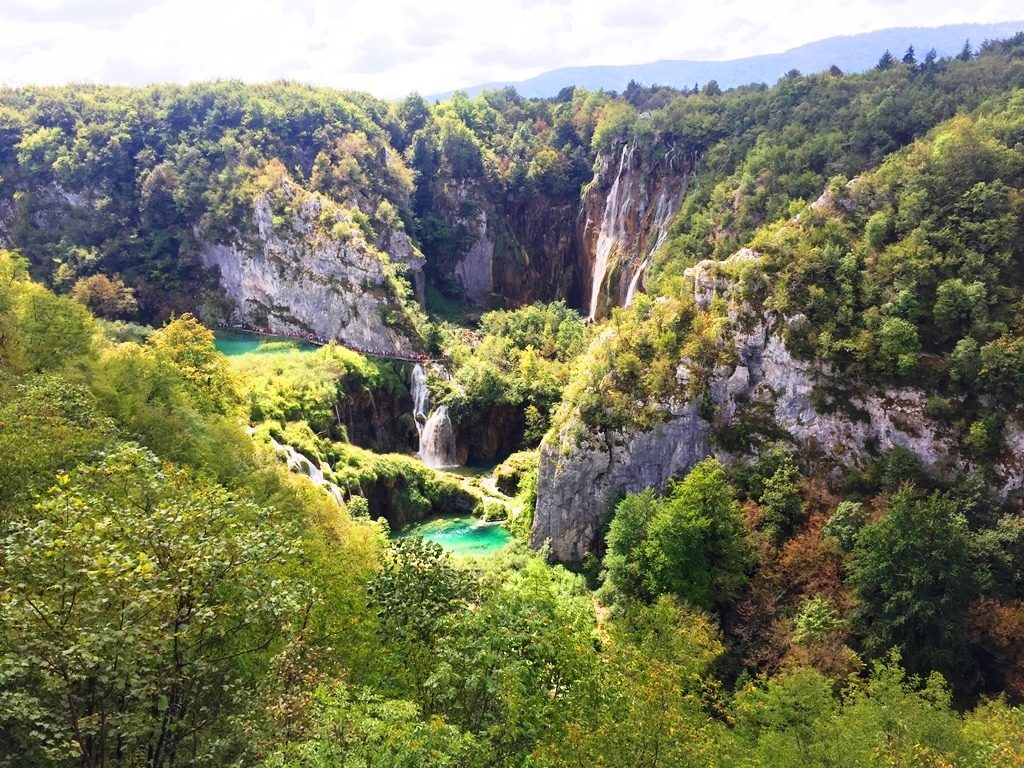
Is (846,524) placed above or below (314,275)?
below

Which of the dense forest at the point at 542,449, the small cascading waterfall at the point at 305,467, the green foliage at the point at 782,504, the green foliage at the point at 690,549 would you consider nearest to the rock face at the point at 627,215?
the dense forest at the point at 542,449

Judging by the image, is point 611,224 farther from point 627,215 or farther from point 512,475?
point 512,475

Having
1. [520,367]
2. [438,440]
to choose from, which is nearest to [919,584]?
[520,367]

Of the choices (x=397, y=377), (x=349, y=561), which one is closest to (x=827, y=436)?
(x=349, y=561)

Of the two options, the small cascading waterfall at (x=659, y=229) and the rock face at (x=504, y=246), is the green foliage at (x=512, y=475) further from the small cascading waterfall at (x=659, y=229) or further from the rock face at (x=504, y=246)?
A: the rock face at (x=504, y=246)

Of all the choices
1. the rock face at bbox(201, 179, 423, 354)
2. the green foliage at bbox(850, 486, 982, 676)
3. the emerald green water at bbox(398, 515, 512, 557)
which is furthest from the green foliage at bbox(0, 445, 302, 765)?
the rock face at bbox(201, 179, 423, 354)

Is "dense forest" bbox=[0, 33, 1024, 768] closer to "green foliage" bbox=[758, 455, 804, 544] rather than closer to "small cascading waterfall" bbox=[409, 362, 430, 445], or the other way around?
"green foliage" bbox=[758, 455, 804, 544]

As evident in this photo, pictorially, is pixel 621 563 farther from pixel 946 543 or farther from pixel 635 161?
pixel 635 161
